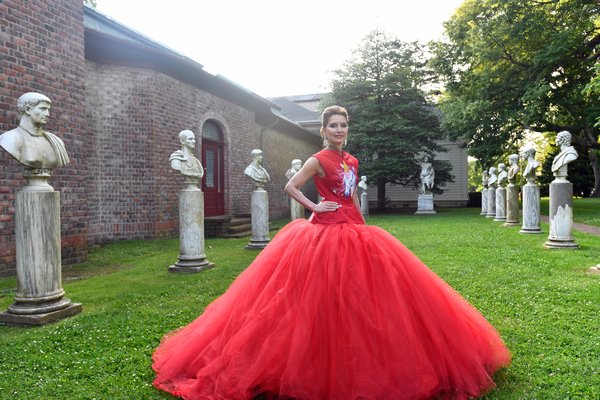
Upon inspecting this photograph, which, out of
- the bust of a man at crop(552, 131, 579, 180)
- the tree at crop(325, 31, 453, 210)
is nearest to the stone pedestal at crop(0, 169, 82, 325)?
the bust of a man at crop(552, 131, 579, 180)

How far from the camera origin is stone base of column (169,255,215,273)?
22.9ft

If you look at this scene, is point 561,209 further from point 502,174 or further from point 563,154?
point 502,174

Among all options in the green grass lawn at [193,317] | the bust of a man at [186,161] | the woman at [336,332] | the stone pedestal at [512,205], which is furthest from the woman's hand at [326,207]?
the stone pedestal at [512,205]

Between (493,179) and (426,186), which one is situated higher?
(493,179)

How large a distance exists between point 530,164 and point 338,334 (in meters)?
9.49

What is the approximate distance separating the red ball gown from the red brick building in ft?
18.2

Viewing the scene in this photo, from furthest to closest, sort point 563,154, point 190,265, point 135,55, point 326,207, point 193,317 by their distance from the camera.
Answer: point 135,55 → point 563,154 → point 190,265 → point 193,317 → point 326,207

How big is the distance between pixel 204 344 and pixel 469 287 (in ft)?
12.3

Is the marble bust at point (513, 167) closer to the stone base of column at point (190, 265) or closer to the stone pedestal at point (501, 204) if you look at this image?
the stone pedestal at point (501, 204)

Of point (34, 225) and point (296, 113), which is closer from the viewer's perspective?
point (34, 225)

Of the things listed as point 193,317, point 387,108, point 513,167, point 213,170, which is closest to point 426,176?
point 387,108

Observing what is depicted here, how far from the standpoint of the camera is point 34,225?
440cm

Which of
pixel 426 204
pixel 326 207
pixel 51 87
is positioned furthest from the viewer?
pixel 426 204

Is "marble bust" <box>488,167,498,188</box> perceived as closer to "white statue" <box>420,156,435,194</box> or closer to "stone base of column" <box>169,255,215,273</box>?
"white statue" <box>420,156,435,194</box>
